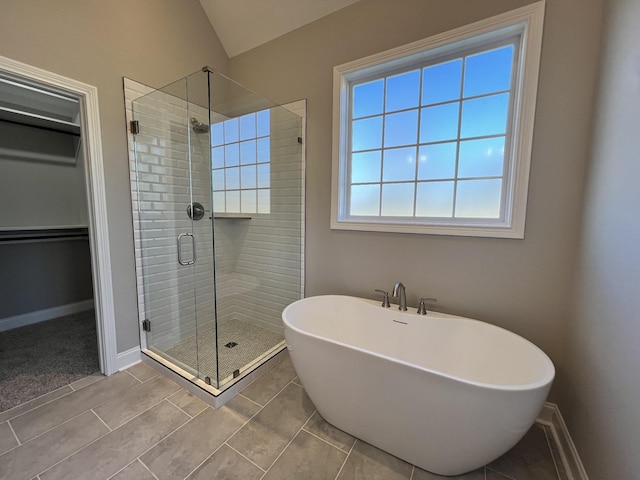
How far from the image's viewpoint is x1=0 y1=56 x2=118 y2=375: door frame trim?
65.3 inches

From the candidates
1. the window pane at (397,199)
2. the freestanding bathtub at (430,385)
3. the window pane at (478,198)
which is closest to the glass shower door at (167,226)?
the freestanding bathtub at (430,385)

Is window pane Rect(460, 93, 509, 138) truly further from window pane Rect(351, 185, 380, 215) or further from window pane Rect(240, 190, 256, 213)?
window pane Rect(240, 190, 256, 213)

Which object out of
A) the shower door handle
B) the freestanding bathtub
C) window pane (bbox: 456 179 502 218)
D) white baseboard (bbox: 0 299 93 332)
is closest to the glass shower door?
the shower door handle

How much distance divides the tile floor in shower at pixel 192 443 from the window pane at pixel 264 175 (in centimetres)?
175

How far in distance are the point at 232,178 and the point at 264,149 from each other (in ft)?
1.34

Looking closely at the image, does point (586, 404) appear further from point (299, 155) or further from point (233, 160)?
point (233, 160)

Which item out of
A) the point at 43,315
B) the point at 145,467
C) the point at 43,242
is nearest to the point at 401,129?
the point at 145,467

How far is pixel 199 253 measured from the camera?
7.01 feet

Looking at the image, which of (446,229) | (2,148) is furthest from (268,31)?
(2,148)

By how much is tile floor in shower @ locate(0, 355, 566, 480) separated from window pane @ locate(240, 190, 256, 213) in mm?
1556

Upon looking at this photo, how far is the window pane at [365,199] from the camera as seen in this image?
6.91ft

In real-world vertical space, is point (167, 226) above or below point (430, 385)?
above

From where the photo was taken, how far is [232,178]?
2.38 metres

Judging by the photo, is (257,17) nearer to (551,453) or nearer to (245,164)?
(245,164)
